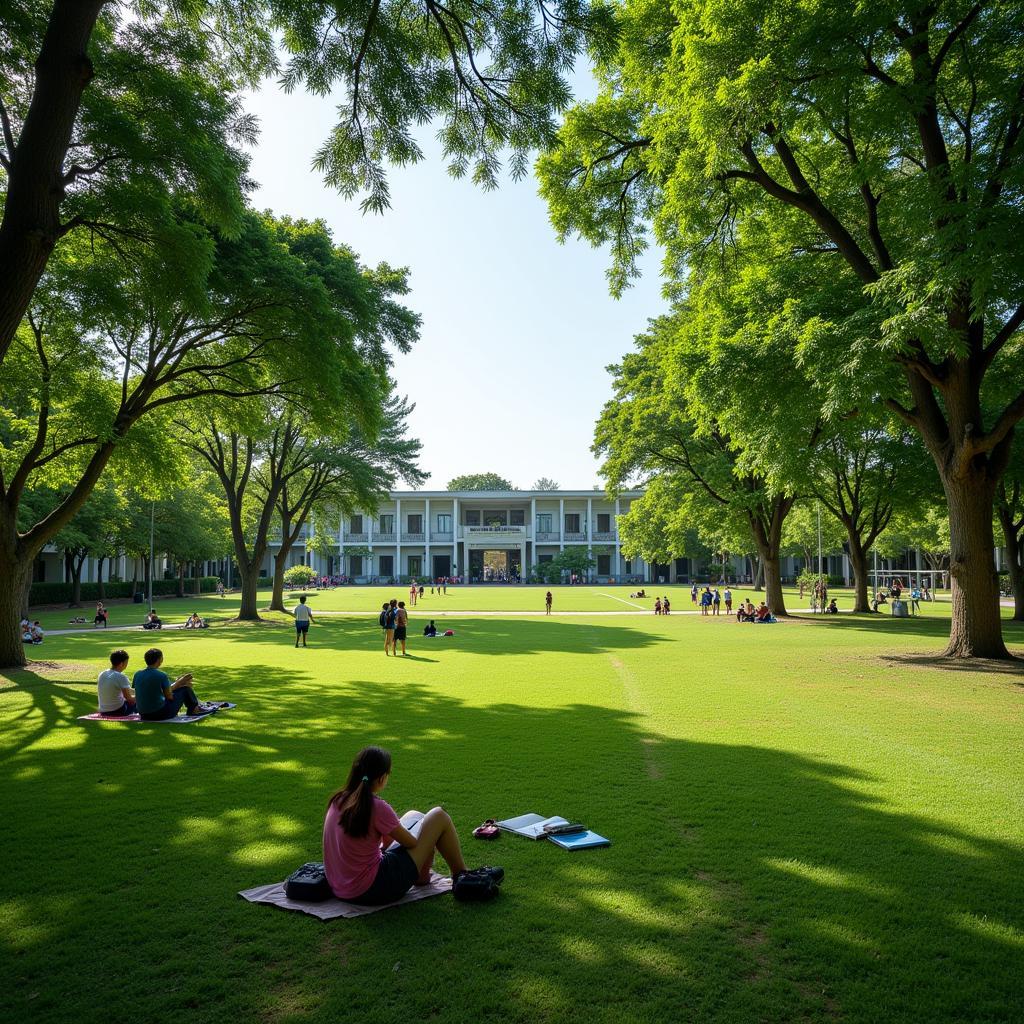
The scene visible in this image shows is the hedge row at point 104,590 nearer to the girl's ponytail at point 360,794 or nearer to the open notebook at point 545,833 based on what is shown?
the open notebook at point 545,833

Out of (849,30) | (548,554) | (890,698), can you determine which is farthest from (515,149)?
(548,554)

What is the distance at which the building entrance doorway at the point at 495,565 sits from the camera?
89.6 metres

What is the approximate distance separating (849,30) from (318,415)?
39.8 feet

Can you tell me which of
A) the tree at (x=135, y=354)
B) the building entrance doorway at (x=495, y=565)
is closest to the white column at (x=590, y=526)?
the building entrance doorway at (x=495, y=565)

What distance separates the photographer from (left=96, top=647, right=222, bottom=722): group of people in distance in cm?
981

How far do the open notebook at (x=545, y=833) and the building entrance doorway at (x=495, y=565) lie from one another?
8348 centimetres

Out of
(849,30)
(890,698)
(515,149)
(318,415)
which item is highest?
(849,30)

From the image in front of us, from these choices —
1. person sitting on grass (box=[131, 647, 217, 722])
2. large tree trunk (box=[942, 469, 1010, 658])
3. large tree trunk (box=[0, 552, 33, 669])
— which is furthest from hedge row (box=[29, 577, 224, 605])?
large tree trunk (box=[942, 469, 1010, 658])

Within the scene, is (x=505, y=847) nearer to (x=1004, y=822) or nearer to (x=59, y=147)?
(x=1004, y=822)

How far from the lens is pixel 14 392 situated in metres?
14.9

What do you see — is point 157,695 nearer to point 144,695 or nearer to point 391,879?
point 144,695

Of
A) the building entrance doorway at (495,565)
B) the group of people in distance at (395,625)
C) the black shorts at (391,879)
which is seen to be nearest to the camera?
the black shorts at (391,879)

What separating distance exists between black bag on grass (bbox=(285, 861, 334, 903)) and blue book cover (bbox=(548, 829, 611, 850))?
1.64 meters

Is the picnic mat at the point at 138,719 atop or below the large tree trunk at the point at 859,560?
below
